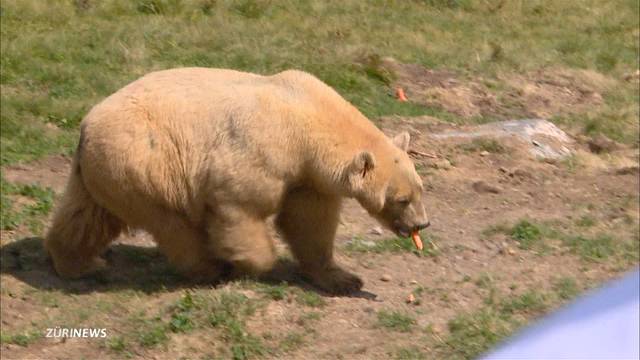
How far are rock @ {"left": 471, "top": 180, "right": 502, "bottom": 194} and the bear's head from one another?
6.56 ft

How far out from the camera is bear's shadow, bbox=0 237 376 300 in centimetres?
724

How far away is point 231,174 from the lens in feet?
22.5

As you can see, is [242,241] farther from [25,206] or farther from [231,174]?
[25,206]

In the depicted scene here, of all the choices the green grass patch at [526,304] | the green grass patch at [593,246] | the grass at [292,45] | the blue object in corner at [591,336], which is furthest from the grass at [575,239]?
the blue object in corner at [591,336]

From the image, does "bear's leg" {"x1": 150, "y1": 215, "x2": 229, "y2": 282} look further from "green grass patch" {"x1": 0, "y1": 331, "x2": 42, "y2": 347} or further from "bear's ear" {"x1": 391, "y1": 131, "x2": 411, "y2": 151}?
"bear's ear" {"x1": 391, "y1": 131, "x2": 411, "y2": 151}

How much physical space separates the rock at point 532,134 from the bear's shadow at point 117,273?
3.25 m

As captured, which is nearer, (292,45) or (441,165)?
(441,165)

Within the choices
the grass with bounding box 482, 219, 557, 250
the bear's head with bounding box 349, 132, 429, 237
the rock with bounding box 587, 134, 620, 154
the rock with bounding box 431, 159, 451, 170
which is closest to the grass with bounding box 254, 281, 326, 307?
the bear's head with bounding box 349, 132, 429, 237

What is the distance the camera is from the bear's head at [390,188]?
23.1ft

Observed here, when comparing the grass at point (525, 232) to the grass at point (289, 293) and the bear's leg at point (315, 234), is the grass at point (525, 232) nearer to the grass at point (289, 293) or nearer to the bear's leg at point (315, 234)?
the bear's leg at point (315, 234)

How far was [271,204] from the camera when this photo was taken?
6.95m

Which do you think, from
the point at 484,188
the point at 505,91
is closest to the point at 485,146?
the point at 484,188

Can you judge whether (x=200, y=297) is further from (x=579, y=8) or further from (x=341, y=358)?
(x=579, y=8)

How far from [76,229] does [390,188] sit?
74.2 inches
